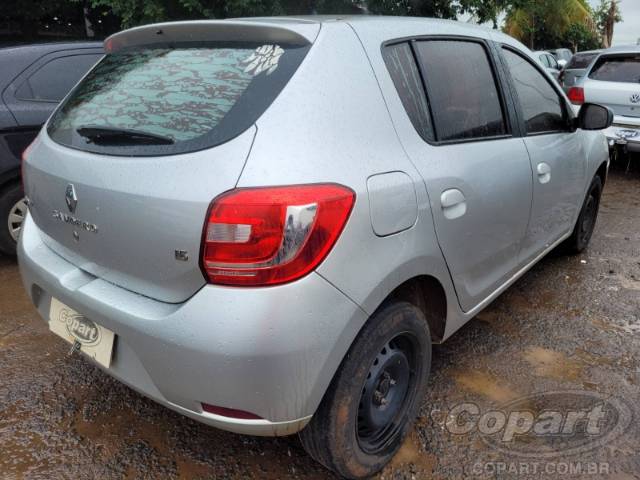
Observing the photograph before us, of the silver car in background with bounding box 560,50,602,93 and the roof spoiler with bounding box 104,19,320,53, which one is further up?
the roof spoiler with bounding box 104,19,320,53

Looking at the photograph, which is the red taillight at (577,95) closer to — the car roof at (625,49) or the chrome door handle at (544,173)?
the car roof at (625,49)

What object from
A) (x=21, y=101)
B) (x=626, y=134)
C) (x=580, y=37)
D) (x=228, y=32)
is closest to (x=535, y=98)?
(x=228, y=32)

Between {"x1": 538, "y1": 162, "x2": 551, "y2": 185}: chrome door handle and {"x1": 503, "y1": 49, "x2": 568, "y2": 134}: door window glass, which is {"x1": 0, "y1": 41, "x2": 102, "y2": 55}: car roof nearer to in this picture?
{"x1": 503, "y1": 49, "x2": 568, "y2": 134}: door window glass

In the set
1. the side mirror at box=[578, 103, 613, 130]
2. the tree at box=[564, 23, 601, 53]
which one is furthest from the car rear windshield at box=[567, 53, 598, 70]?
the tree at box=[564, 23, 601, 53]

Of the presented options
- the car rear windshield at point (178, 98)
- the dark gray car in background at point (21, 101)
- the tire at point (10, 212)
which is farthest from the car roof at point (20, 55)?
the car rear windshield at point (178, 98)

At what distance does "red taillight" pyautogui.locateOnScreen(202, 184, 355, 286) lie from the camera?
1486mm

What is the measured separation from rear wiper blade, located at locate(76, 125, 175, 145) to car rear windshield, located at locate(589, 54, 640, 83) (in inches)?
271

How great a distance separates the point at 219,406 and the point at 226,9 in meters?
5.80

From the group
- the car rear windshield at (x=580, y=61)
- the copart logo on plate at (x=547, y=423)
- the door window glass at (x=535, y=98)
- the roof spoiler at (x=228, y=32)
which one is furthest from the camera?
the car rear windshield at (x=580, y=61)

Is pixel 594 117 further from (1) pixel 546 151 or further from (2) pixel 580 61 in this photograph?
(2) pixel 580 61

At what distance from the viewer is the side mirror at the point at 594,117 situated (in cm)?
319

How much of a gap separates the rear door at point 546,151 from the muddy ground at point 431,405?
1.66 feet

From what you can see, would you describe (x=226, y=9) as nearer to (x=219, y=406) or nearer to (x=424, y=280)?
(x=424, y=280)

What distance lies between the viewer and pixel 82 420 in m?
2.32
